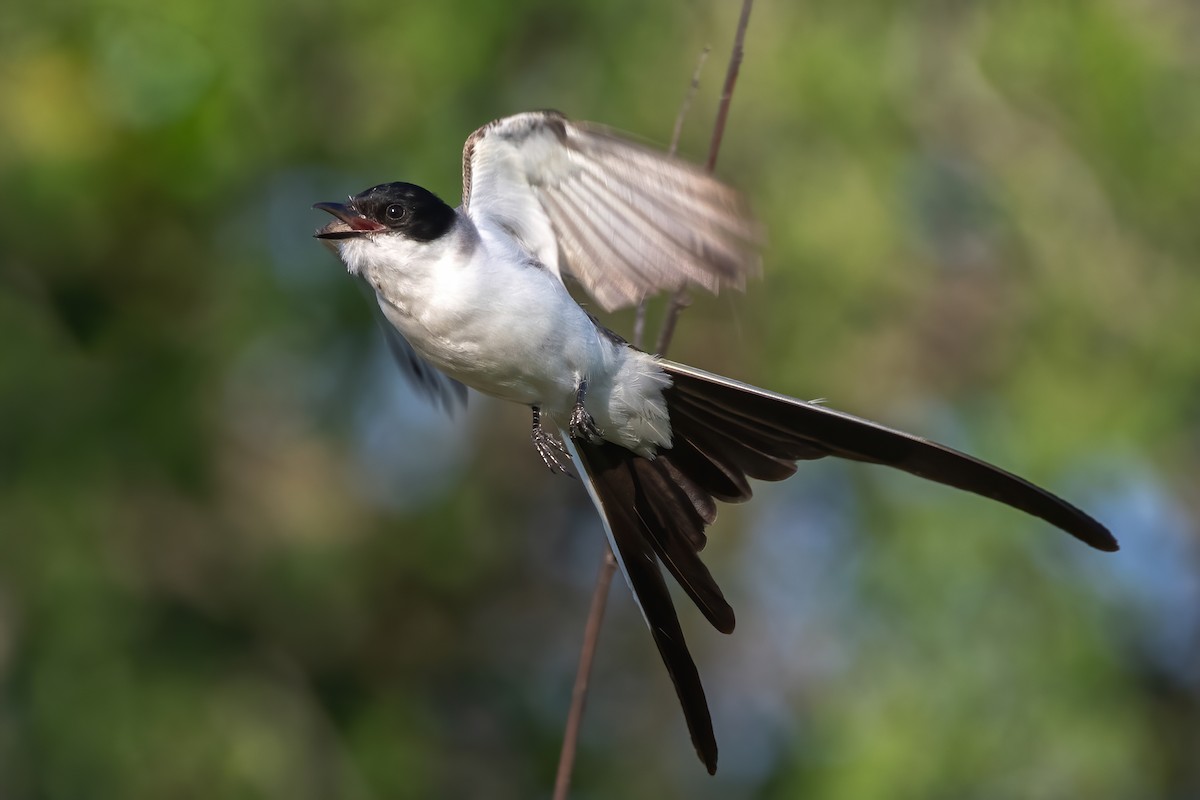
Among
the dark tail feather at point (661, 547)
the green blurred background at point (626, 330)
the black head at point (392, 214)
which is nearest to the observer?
the black head at point (392, 214)

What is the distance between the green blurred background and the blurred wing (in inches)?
91.4

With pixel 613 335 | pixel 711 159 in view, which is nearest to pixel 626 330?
pixel 613 335

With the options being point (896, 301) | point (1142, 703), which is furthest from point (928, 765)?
point (896, 301)

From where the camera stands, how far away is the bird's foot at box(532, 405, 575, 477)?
267 centimetres

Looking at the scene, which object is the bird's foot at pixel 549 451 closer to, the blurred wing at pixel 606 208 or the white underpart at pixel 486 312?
the white underpart at pixel 486 312

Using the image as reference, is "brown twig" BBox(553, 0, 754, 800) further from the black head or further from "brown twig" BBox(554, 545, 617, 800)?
the black head

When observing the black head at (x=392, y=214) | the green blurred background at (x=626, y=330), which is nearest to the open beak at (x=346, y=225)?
the black head at (x=392, y=214)

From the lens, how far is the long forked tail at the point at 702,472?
8.74 ft

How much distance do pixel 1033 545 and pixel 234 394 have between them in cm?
304

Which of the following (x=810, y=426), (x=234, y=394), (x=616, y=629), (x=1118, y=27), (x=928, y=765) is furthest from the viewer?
(x=616, y=629)

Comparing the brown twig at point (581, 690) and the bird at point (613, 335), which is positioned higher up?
the bird at point (613, 335)

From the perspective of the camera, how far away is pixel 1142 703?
577 cm

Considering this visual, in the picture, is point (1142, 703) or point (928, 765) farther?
point (1142, 703)

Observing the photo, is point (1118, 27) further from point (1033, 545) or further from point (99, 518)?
point (99, 518)
